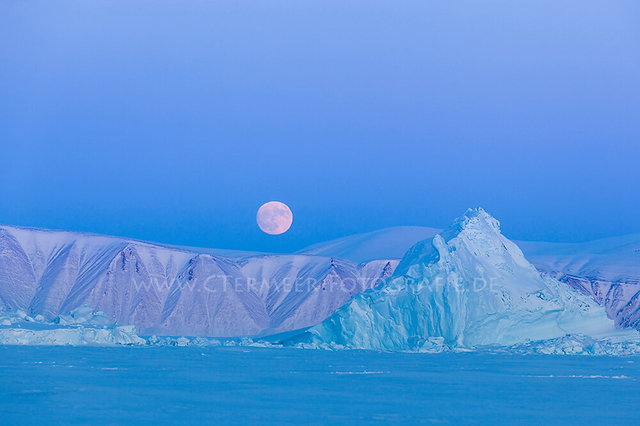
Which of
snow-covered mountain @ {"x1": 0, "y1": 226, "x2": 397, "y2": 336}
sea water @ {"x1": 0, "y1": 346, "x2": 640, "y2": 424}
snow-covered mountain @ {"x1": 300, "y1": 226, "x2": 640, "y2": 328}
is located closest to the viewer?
sea water @ {"x1": 0, "y1": 346, "x2": 640, "y2": 424}

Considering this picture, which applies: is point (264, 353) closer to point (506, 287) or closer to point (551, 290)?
point (506, 287)

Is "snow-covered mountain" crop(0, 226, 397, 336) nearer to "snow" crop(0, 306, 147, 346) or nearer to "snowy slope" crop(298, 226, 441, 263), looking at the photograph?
"snowy slope" crop(298, 226, 441, 263)

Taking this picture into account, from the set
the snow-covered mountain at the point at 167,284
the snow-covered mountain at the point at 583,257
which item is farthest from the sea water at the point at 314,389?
the snow-covered mountain at the point at 167,284

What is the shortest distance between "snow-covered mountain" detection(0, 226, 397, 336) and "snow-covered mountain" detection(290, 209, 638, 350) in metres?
21.8

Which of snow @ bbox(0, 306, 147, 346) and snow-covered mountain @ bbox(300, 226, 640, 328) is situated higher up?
snow-covered mountain @ bbox(300, 226, 640, 328)

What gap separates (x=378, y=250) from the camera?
70.4m

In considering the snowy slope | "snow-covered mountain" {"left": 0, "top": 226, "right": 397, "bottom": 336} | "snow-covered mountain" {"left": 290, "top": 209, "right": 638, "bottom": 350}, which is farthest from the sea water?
the snowy slope

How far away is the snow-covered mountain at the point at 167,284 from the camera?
54.6m

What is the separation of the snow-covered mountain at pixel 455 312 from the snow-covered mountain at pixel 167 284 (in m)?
21.8

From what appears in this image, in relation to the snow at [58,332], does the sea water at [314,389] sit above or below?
above

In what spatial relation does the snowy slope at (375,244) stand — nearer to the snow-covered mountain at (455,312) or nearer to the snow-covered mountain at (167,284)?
the snow-covered mountain at (167,284)

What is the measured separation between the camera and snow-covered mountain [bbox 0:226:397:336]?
54625 millimetres

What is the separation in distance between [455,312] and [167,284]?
31.2 meters

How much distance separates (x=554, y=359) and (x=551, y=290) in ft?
22.6
